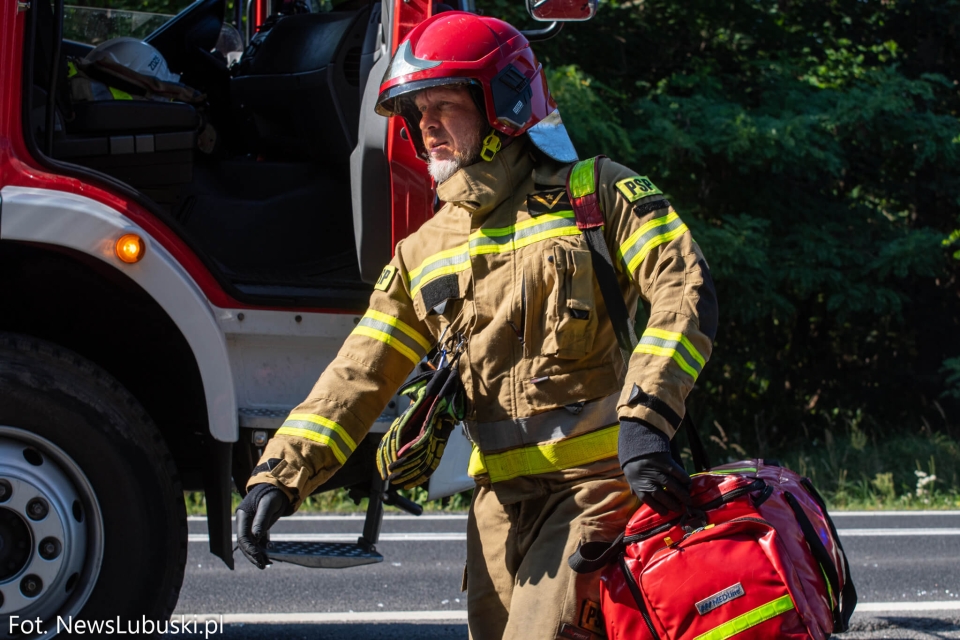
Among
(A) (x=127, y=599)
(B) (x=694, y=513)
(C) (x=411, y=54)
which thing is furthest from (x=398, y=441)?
(A) (x=127, y=599)

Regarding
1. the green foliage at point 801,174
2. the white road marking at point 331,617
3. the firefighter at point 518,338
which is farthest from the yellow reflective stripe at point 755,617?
the green foliage at point 801,174

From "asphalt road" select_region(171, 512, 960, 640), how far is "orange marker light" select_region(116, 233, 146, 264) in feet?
5.67

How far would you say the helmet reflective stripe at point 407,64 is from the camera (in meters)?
2.79

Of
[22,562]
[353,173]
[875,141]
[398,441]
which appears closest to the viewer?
[398,441]

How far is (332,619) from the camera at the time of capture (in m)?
4.80

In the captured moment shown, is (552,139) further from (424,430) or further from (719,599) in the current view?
(719,599)

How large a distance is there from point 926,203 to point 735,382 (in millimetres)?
2718

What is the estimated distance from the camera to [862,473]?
31.7 ft

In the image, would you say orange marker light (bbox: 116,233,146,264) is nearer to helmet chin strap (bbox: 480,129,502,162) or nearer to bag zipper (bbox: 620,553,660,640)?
helmet chin strap (bbox: 480,129,502,162)

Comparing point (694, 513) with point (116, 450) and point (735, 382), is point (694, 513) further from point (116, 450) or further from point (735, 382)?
point (735, 382)

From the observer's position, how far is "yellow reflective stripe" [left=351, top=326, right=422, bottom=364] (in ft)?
9.36

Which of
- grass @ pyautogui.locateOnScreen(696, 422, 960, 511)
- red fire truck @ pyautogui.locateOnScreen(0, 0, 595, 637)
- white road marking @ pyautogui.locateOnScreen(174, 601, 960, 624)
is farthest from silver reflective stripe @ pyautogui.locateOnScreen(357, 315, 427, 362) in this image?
grass @ pyautogui.locateOnScreen(696, 422, 960, 511)

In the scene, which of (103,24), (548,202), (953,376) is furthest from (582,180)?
(953,376)

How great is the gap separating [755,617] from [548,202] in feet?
3.35
